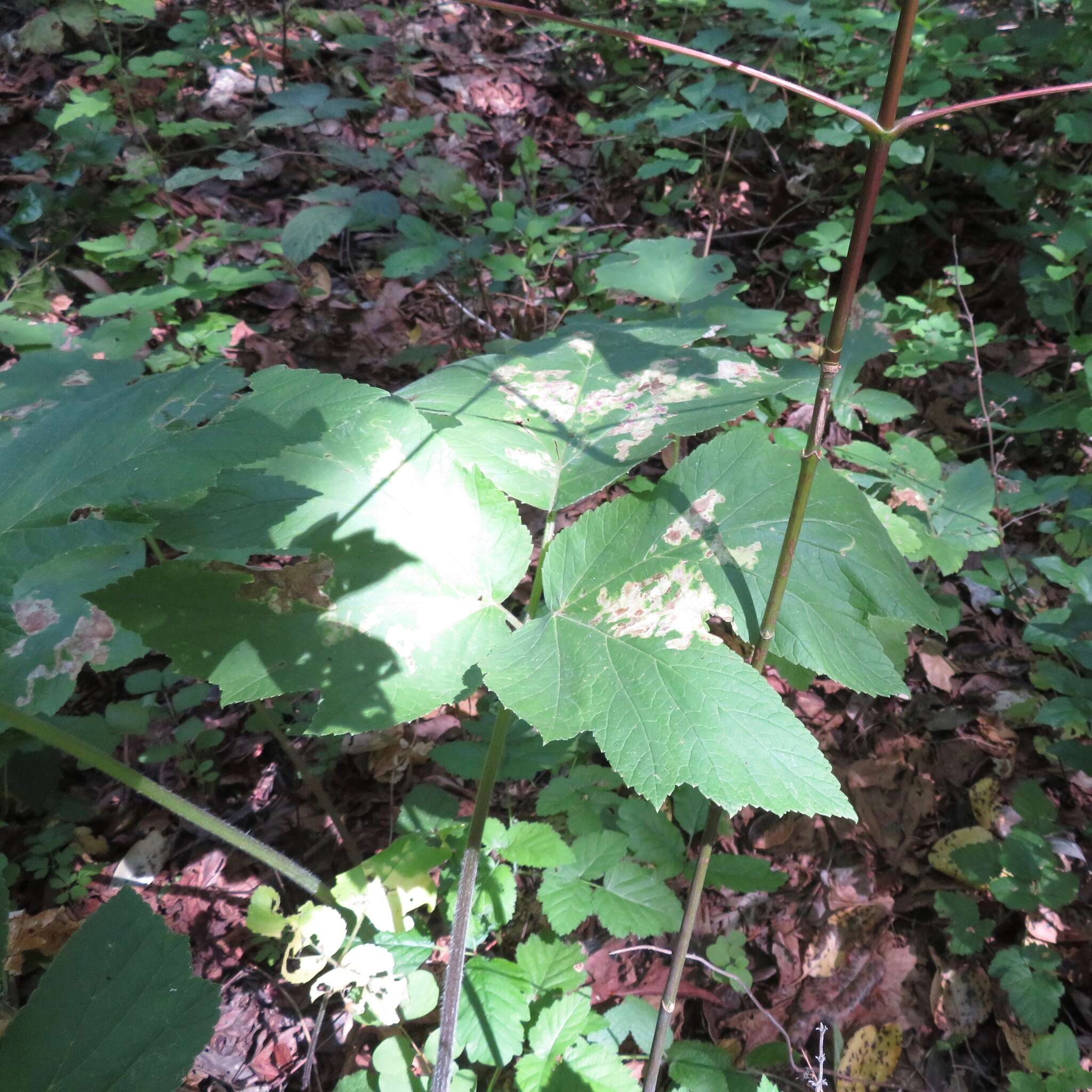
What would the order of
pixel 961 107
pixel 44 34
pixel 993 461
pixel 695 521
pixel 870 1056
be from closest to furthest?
pixel 961 107, pixel 695 521, pixel 870 1056, pixel 993 461, pixel 44 34

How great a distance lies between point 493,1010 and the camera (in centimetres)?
154

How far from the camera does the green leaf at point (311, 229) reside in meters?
3.41

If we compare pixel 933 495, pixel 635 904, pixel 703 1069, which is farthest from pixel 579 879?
pixel 933 495

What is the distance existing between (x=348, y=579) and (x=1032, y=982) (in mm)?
1987

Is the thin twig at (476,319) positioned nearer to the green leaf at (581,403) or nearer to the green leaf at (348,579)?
the green leaf at (581,403)

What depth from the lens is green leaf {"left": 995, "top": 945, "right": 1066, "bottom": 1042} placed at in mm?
1792

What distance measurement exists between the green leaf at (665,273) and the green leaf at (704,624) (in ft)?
3.61

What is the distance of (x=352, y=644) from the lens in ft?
3.92

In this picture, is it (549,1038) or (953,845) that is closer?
(549,1038)

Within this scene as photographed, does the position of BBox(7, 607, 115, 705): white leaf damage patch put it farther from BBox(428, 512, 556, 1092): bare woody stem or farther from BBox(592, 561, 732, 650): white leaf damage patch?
BBox(592, 561, 732, 650): white leaf damage patch

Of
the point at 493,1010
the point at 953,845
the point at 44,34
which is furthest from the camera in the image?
the point at 44,34

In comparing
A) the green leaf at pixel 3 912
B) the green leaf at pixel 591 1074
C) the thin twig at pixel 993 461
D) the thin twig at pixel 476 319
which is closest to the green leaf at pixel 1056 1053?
the green leaf at pixel 591 1074

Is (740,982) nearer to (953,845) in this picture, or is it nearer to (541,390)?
(953,845)

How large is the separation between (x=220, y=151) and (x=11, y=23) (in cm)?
229
